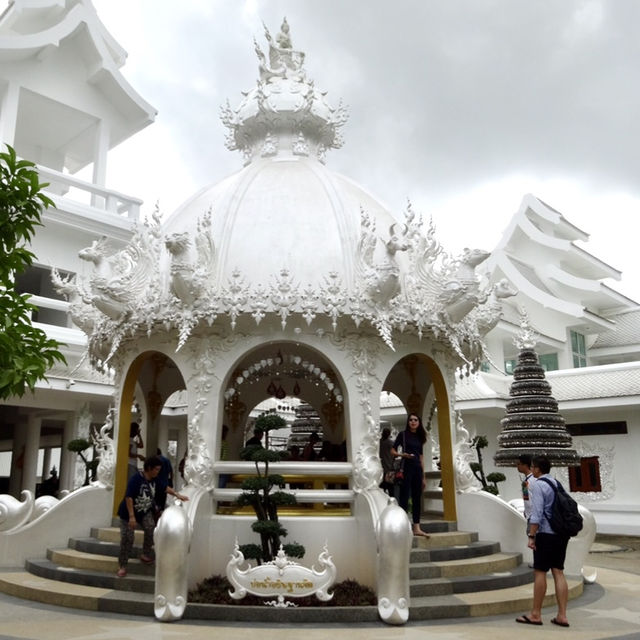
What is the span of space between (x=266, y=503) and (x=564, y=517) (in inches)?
122

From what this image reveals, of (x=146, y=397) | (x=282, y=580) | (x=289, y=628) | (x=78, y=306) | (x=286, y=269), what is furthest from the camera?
(x=146, y=397)

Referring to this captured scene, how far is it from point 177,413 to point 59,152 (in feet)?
31.6

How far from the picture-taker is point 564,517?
638cm

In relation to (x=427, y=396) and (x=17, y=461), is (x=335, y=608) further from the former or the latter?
(x=17, y=461)

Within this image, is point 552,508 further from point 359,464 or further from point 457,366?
point 457,366

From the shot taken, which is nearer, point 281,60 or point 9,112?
point 281,60

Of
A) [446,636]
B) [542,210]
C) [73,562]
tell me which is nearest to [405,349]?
[446,636]

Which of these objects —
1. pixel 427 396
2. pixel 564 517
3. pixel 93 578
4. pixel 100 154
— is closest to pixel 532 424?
pixel 427 396

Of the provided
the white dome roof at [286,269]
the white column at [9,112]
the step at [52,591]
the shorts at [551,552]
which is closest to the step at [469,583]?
the shorts at [551,552]

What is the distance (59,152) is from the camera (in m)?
21.2

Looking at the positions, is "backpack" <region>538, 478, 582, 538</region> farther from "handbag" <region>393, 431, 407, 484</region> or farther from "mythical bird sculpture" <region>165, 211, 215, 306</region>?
"mythical bird sculpture" <region>165, 211, 215, 306</region>

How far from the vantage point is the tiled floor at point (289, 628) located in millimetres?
5930

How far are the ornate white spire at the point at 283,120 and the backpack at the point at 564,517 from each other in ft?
22.3

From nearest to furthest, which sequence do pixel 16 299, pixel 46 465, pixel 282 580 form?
pixel 16 299 → pixel 282 580 → pixel 46 465
